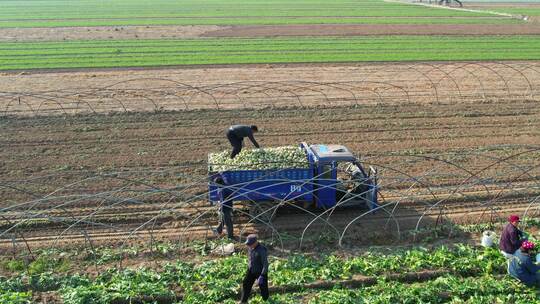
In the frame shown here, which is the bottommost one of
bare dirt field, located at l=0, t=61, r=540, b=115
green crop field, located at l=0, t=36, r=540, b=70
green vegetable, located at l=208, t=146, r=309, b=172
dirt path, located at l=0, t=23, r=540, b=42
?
green vegetable, located at l=208, t=146, r=309, b=172

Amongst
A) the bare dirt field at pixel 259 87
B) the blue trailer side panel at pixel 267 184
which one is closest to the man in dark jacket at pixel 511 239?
the blue trailer side panel at pixel 267 184

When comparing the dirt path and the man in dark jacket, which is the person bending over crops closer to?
the man in dark jacket

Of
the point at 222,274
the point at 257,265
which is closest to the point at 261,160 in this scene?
the point at 222,274

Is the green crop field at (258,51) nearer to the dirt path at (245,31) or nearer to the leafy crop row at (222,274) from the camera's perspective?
the dirt path at (245,31)

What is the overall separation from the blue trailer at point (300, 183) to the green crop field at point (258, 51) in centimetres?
2243

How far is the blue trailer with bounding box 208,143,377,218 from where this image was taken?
13.9 meters

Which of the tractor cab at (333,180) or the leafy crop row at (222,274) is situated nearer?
the leafy crop row at (222,274)

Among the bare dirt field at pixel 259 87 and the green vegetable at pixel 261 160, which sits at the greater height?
the bare dirt field at pixel 259 87

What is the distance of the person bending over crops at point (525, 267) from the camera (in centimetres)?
1117

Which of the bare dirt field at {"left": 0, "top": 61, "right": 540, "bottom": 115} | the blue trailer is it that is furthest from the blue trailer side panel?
the bare dirt field at {"left": 0, "top": 61, "right": 540, "bottom": 115}

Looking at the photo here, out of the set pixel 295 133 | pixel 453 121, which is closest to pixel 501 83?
pixel 453 121

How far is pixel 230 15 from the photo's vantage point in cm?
6788

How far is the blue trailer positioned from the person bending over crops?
3840 millimetres

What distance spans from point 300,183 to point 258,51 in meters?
27.8
